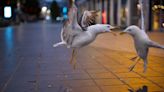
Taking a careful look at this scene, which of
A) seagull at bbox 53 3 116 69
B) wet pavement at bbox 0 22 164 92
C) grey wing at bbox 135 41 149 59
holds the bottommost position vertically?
wet pavement at bbox 0 22 164 92

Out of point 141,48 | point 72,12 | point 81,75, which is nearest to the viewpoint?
point 72,12

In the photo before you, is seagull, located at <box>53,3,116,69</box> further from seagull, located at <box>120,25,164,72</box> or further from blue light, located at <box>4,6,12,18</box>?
blue light, located at <box>4,6,12,18</box>

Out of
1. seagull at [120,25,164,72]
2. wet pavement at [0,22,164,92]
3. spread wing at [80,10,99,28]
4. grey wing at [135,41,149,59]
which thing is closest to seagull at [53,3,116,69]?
spread wing at [80,10,99,28]

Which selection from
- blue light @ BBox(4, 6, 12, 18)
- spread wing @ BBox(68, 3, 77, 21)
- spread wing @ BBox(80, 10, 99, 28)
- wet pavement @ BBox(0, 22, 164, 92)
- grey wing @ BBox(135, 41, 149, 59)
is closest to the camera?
spread wing @ BBox(68, 3, 77, 21)

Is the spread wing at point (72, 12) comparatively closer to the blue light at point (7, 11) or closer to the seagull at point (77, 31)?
the seagull at point (77, 31)

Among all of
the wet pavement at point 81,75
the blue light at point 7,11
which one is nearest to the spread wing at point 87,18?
the wet pavement at point 81,75

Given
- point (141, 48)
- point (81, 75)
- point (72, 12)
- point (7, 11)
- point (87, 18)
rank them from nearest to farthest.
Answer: point (72, 12)
point (87, 18)
point (141, 48)
point (81, 75)
point (7, 11)

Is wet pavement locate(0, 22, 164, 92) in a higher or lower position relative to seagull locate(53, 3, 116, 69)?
lower

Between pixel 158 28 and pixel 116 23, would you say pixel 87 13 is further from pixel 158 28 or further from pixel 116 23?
pixel 116 23

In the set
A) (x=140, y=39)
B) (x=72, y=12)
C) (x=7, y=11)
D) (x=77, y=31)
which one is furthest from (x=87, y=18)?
(x=7, y=11)

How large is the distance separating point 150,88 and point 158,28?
2292 cm

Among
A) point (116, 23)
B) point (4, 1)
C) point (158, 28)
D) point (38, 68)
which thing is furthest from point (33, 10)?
point (38, 68)

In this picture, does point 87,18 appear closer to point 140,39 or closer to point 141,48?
point 140,39

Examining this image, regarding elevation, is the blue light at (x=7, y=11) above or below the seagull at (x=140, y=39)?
above
